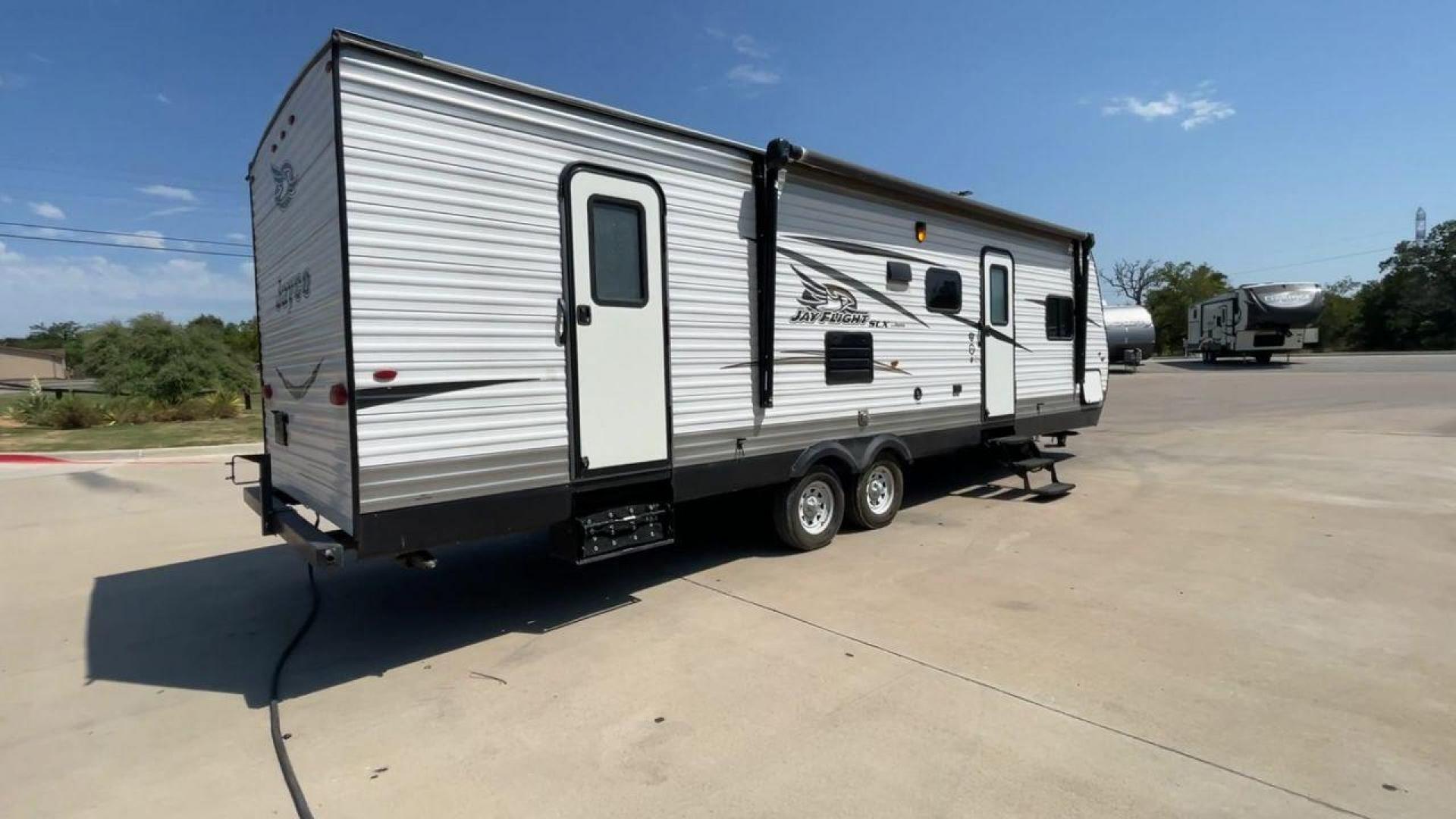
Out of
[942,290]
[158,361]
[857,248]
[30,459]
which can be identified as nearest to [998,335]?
[942,290]

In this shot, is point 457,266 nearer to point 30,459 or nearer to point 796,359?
point 796,359

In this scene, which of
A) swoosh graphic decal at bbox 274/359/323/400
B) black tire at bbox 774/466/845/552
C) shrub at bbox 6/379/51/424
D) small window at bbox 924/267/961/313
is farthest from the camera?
shrub at bbox 6/379/51/424

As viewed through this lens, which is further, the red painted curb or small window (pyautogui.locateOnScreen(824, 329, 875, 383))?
the red painted curb

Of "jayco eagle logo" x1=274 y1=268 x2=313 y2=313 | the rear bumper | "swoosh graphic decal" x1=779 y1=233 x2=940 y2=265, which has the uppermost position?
"swoosh graphic decal" x1=779 y1=233 x2=940 y2=265

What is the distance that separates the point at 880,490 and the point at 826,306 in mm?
2010

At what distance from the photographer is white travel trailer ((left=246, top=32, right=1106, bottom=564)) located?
3959 millimetres

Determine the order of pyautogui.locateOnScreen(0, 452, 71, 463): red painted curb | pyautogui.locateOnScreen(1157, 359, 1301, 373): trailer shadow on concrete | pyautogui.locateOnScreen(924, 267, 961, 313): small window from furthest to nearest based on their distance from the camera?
pyautogui.locateOnScreen(1157, 359, 1301, 373): trailer shadow on concrete
pyautogui.locateOnScreen(0, 452, 71, 463): red painted curb
pyautogui.locateOnScreen(924, 267, 961, 313): small window

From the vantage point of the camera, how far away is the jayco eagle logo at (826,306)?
243 inches

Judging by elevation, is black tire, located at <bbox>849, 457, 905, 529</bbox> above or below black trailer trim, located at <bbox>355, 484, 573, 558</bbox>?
below

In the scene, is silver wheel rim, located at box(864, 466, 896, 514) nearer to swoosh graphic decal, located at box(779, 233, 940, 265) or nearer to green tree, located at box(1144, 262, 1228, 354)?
swoosh graphic decal, located at box(779, 233, 940, 265)

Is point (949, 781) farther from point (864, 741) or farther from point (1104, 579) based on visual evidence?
point (1104, 579)

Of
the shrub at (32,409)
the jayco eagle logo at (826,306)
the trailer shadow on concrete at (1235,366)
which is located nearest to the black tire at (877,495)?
the jayco eagle logo at (826,306)

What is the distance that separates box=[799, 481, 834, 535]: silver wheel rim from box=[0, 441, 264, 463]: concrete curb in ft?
35.2

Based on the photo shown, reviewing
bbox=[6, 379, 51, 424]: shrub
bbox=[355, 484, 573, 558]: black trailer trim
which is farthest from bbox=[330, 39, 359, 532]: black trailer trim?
bbox=[6, 379, 51, 424]: shrub
